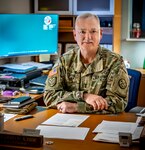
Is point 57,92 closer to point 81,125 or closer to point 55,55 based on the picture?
point 81,125

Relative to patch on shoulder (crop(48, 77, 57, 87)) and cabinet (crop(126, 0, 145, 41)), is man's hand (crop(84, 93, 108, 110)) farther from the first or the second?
cabinet (crop(126, 0, 145, 41))

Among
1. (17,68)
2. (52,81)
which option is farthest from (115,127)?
(17,68)

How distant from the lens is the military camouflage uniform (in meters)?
2.44

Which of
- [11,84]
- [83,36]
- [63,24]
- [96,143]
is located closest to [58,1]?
[63,24]

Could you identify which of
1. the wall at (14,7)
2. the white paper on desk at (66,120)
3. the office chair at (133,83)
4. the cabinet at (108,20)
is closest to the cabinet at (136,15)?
the cabinet at (108,20)

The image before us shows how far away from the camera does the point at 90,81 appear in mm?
2512

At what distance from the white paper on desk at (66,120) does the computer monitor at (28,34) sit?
55.6 inches

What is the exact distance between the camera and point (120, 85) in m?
2.46

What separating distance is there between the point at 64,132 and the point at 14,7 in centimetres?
227

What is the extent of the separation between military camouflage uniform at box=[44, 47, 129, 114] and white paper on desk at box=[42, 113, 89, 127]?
0.16 meters

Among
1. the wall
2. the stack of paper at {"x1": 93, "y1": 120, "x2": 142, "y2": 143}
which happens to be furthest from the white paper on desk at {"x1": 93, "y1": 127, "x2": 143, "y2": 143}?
the wall

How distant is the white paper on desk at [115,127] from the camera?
6.45 feet

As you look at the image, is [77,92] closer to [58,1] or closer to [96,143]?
[96,143]

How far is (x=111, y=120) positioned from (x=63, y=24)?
88.0 inches
